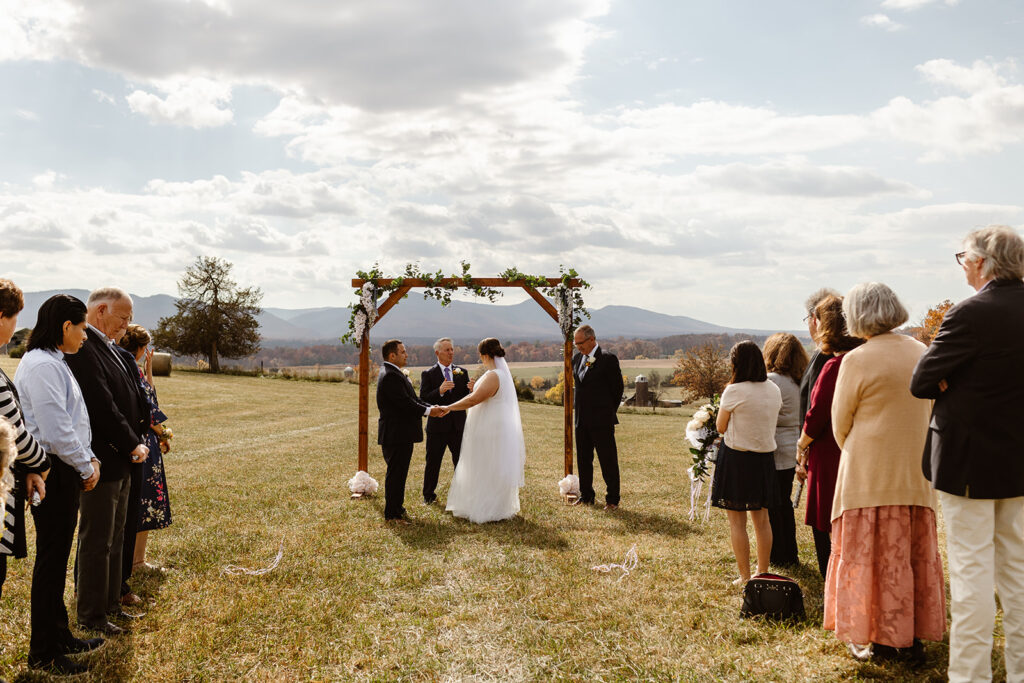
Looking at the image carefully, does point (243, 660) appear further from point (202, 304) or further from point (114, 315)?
point (202, 304)

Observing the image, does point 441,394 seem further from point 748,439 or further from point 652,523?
point 748,439

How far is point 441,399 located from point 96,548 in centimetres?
548

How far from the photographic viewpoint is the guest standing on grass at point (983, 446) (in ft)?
11.2

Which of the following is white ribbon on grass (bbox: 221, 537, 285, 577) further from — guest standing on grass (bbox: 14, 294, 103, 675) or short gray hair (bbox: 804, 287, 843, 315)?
short gray hair (bbox: 804, 287, 843, 315)

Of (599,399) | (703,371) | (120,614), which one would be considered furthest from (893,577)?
(703,371)

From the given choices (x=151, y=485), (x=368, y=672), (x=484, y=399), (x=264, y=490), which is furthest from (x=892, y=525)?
(x=264, y=490)

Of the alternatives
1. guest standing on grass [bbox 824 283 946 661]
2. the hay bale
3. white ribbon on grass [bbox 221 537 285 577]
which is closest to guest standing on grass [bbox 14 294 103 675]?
white ribbon on grass [bbox 221 537 285 577]

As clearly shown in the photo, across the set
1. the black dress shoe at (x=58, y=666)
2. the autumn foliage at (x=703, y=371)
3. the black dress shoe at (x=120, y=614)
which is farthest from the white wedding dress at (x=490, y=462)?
the autumn foliage at (x=703, y=371)

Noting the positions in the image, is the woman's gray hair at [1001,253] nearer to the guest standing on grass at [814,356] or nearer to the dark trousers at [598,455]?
the guest standing on grass at [814,356]

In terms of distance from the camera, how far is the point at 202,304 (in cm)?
4766

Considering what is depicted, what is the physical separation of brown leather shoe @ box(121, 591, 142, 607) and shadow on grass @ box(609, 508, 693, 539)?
16.7ft

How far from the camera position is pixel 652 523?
8.34 metres

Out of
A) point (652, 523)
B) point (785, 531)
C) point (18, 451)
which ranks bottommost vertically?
point (652, 523)

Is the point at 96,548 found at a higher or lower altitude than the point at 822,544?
higher
